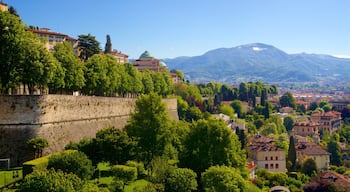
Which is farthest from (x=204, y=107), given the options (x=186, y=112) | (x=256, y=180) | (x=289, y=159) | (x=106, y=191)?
(x=106, y=191)

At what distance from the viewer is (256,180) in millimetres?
50531

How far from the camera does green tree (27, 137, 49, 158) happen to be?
3319cm

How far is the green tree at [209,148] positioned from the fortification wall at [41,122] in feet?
31.4

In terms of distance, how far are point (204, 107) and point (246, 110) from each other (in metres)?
27.7

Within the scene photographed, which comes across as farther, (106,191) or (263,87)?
(263,87)

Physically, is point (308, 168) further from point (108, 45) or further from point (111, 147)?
point (108, 45)


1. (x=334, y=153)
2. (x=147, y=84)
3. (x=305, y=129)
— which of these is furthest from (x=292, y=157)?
(x=305, y=129)

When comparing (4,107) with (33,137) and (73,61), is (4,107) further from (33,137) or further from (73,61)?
(73,61)

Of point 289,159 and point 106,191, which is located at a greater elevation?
point 106,191

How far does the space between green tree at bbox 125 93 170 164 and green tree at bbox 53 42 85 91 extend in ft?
40.8

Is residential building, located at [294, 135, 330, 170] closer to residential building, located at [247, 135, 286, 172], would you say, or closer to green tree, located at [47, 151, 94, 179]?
residential building, located at [247, 135, 286, 172]

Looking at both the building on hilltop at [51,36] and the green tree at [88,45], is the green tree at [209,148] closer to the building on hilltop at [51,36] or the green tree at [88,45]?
the green tree at [88,45]

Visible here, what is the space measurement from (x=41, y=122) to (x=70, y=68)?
47.5 ft

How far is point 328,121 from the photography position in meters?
128
